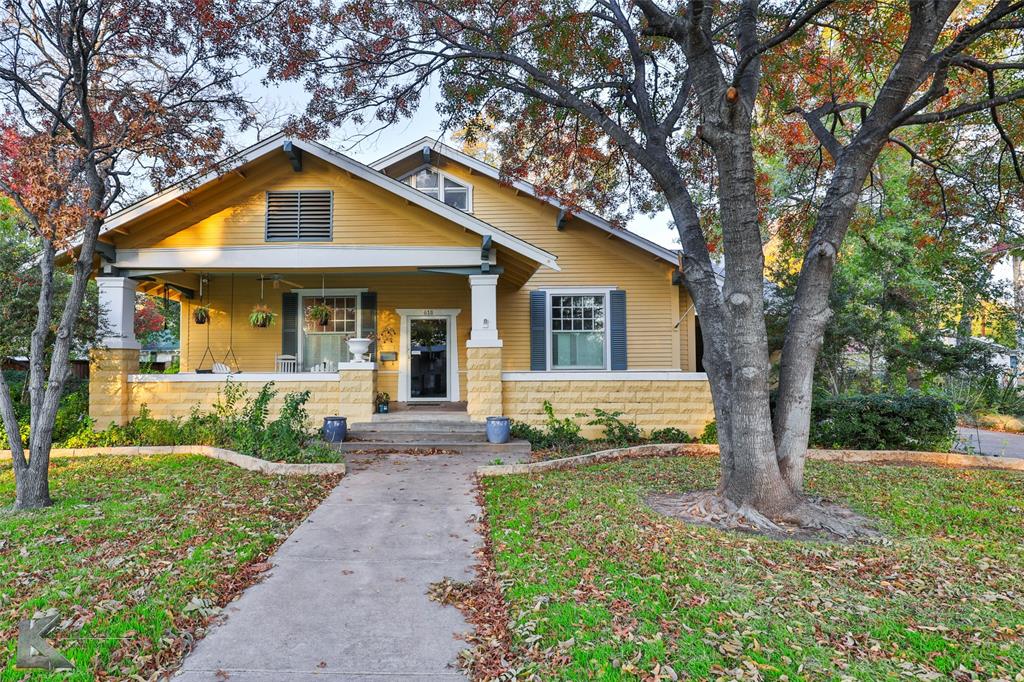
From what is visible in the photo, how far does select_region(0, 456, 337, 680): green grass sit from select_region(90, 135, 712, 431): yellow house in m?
3.25

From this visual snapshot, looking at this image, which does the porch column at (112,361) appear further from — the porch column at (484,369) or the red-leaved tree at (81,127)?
the porch column at (484,369)

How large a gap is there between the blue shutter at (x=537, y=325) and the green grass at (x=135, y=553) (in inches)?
241

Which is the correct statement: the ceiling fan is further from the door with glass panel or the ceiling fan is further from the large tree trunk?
the large tree trunk

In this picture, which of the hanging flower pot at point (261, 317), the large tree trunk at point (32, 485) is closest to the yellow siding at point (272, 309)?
the hanging flower pot at point (261, 317)

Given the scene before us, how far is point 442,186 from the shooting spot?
509 inches

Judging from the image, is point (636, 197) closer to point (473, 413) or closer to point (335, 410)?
point (473, 413)

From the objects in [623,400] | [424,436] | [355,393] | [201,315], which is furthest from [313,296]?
[623,400]

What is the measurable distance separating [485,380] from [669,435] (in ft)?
11.8

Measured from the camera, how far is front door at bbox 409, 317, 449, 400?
12164 millimetres

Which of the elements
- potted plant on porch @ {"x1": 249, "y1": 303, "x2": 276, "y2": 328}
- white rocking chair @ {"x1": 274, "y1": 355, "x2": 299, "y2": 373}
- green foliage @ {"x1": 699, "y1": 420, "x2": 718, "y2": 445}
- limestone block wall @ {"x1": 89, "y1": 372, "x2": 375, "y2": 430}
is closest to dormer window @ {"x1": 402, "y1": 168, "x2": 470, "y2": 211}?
potted plant on porch @ {"x1": 249, "y1": 303, "x2": 276, "y2": 328}

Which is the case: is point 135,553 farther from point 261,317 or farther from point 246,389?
point 261,317

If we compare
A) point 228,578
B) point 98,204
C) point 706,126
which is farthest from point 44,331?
point 706,126

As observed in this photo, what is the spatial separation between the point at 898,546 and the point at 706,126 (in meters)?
4.34

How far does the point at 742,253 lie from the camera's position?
538cm
